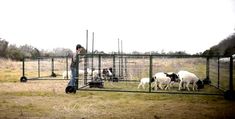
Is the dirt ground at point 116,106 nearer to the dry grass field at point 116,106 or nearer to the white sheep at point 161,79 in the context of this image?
the dry grass field at point 116,106

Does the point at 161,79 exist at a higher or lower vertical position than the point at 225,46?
lower

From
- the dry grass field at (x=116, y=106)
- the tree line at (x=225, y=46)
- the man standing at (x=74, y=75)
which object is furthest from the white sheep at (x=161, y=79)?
the tree line at (x=225, y=46)

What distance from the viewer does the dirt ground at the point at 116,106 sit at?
5898 millimetres

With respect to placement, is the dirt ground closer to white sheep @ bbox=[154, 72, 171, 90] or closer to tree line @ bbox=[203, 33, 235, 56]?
white sheep @ bbox=[154, 72, 171, 90]

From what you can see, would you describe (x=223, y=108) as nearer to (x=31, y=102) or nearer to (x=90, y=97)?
A: (x=90, y=97)

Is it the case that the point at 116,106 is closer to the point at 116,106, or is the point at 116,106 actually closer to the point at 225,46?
the point at 116,106

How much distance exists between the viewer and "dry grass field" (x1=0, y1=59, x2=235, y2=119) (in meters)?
5.90

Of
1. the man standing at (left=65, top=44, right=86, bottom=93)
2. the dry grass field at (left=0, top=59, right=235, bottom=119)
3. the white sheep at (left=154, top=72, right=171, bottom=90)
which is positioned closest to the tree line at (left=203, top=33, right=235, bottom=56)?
the white sheep at (left=154, top=72, right=171, bottom=90)

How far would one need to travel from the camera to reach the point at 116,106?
6.89 meters

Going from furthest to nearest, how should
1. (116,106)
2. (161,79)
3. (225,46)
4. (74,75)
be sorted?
(225,46), (161,79), (74,75), (116,106)

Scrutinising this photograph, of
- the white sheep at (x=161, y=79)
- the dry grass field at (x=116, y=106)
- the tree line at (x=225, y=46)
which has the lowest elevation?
the dry grass field at (x=116, y=106)

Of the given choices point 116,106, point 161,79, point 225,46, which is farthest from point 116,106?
point 225,46

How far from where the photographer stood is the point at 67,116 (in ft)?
19.0

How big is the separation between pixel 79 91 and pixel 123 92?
1354 millimetres
